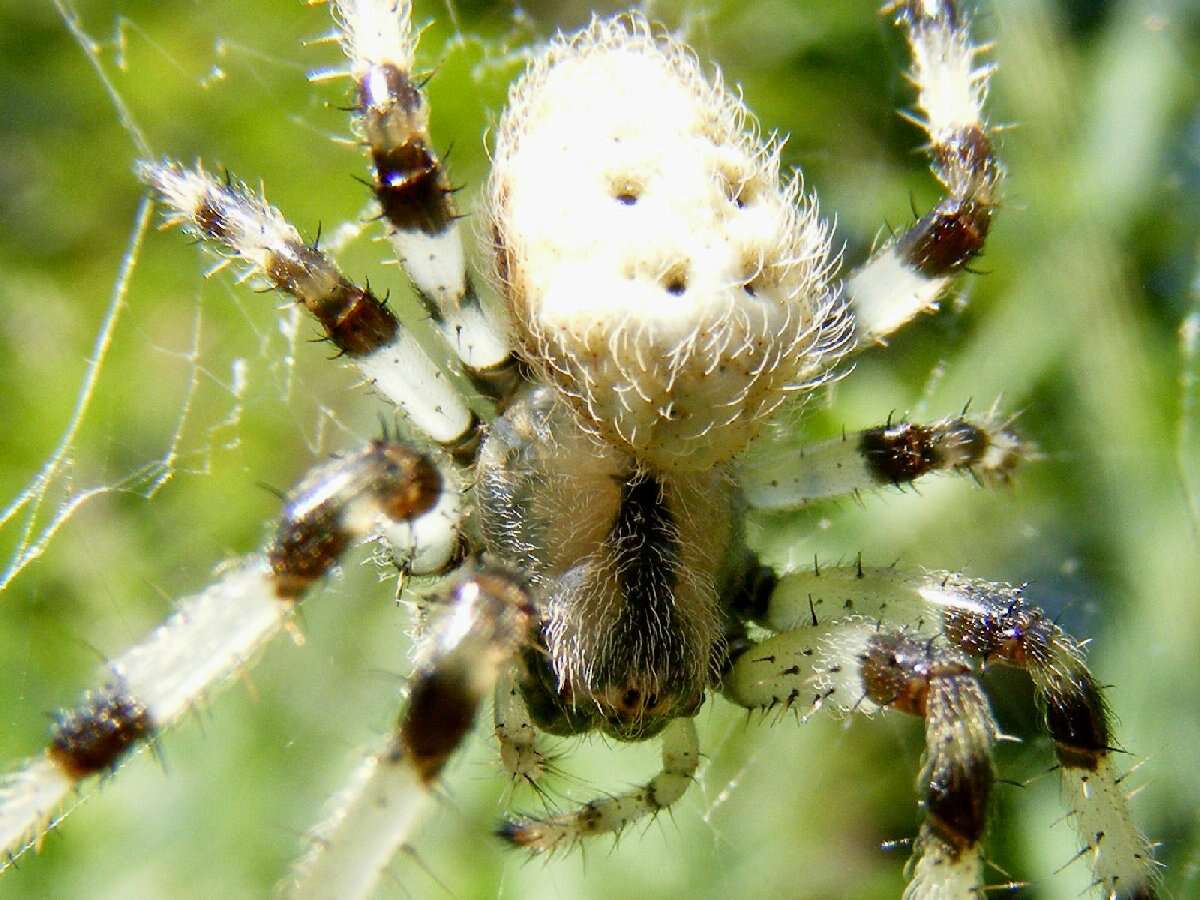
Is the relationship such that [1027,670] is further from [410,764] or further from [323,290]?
[323,290]

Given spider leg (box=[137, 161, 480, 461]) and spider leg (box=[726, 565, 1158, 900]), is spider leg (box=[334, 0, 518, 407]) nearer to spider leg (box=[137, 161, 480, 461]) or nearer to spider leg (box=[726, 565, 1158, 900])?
spider leg (box=[137, 161, 480, 461])

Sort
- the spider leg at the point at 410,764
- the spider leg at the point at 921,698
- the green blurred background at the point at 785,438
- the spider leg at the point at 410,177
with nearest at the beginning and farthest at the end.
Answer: the spider leg at the point at 410,764 < the spider leg at the point at 921,698 < the spider leg at the point at 410,177 < the green blurred background at the point at 785,438

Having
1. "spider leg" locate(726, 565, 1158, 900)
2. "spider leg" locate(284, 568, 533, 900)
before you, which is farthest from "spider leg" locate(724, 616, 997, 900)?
"spider leg" locate(284, 568, 533, 900)

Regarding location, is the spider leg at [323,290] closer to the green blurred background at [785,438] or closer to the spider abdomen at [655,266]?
the spider abdomen at [655,266]

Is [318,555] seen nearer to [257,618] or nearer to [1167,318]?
[257,618]

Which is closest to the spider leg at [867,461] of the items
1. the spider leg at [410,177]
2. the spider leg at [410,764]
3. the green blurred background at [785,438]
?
the green blurred background at [785,438]

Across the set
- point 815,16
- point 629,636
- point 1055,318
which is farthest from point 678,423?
point 815,16
